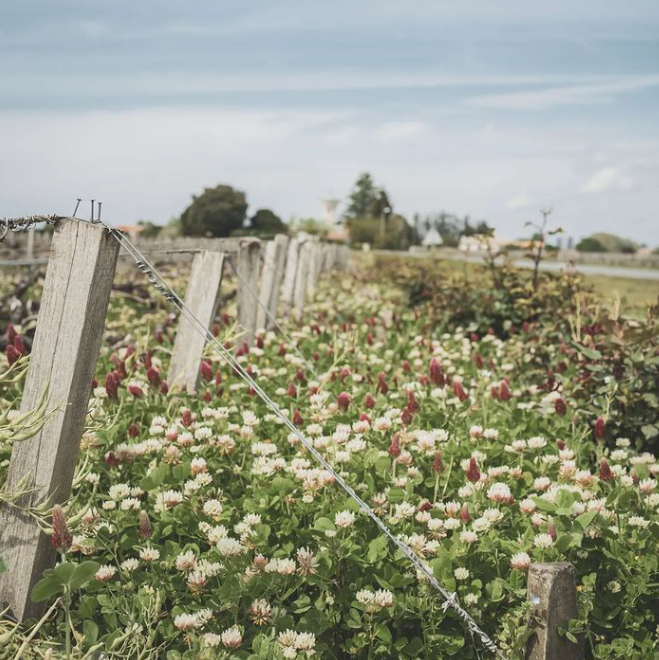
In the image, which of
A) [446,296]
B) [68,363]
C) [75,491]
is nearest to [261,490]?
[75,491]

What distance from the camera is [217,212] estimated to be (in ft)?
213

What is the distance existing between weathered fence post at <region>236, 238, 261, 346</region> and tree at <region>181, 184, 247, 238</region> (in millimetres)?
57660

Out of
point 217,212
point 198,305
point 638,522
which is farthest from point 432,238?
point 638,522

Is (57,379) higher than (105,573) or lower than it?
higher

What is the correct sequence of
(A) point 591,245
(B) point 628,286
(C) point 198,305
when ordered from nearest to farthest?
(C) point 198,305, (B) point 628,286, (A) point 591,245

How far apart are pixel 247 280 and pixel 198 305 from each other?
172cm

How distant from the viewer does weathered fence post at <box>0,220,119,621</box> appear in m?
2.72

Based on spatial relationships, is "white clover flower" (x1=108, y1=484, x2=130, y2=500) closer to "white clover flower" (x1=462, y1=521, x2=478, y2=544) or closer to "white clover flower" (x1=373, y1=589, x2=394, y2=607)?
"white clover flower" (x1=373, y1=589, x2=394, y2=607)

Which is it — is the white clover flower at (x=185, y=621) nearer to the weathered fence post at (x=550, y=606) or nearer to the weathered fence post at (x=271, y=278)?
the weathered fence post at (x=550, y=606)

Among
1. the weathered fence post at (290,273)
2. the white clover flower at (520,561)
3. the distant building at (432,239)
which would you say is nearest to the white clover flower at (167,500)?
the white clover flower at (520,561)

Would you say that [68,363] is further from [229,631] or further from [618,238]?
[618,238]

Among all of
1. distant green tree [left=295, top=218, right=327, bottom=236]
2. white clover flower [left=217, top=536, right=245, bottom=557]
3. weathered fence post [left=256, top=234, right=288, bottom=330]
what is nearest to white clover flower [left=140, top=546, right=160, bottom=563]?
white clover flower [left=217, top=536, right=245, bottom=557]

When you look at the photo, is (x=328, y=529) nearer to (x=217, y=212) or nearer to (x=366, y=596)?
(x=366, y=596)

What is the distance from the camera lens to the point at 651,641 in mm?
3057
